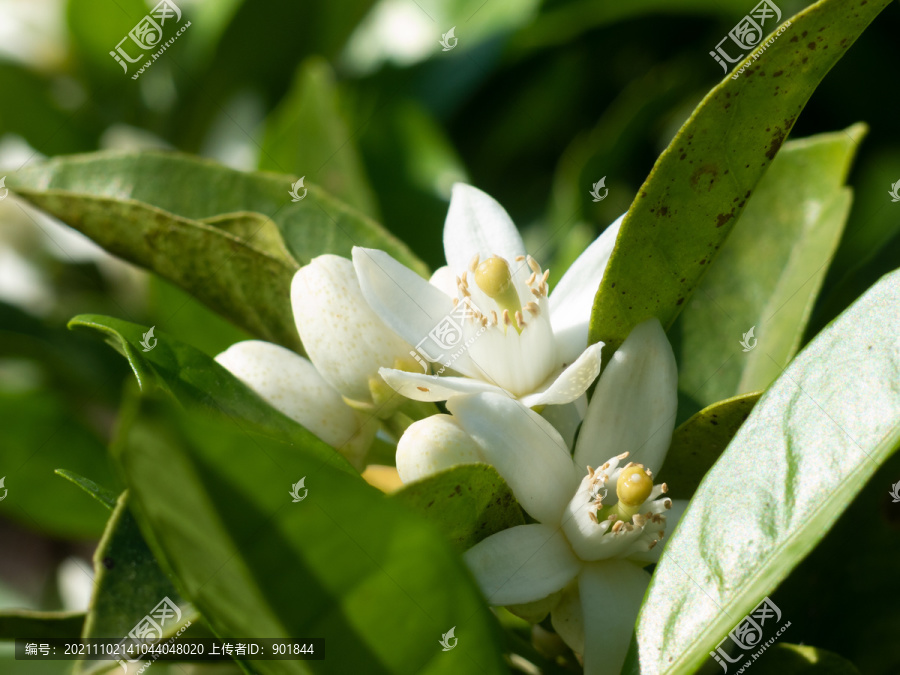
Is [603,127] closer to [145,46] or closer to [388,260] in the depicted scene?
[388,260]

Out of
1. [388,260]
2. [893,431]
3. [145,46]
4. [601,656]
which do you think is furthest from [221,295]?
[145,46]

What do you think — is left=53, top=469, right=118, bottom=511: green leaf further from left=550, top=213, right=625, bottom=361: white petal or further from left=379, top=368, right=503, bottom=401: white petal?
left=550, top=213, right=625, bottom=361: white petal

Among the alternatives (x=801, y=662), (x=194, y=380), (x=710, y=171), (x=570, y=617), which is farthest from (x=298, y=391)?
(x=801, y=662)

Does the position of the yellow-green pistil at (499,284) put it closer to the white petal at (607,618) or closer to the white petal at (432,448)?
the white petal at (432,448)

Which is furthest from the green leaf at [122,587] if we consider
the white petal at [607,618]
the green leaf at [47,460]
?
the green leaf at [47,460]

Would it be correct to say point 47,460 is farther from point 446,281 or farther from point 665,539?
point 665,539

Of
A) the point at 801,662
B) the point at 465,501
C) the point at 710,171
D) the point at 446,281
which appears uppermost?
the point at 710,171
